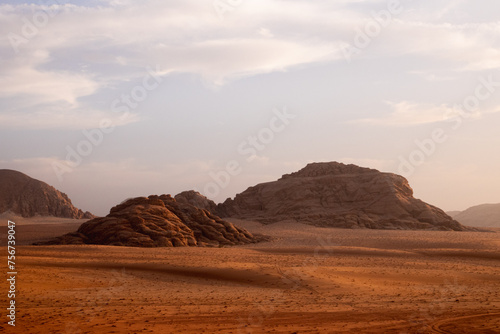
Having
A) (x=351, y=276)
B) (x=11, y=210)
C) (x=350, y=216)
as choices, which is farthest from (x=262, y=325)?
(x=11, y=210)

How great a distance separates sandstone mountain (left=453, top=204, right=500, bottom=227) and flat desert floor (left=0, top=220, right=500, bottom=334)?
101 meters

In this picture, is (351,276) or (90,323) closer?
(90,323)

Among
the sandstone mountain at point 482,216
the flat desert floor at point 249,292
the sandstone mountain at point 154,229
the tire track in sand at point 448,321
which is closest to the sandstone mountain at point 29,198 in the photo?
the sandstone mountain at point 154,229

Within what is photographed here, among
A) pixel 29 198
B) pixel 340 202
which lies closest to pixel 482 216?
pixel 340 202

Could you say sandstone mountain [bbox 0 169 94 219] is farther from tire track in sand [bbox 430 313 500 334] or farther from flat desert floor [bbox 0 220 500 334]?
tire track in sand [bbox 430 313 500 334]

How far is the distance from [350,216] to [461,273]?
3105 centimetres

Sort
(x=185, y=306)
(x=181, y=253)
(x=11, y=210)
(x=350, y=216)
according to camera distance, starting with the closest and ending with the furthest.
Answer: (x=185, y=306)
(x=181, y=253)
(x=350, y=216)
(x=11, y=210)

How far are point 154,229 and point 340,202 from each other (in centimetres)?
2957

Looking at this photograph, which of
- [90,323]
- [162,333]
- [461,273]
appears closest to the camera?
[162,333]

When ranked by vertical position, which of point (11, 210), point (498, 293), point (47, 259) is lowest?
point (498, 293)

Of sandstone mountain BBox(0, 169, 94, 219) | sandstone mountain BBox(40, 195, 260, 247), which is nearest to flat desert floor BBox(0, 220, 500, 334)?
sandstone mountain BBox(40, 195, 260, 247)

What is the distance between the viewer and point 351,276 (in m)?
20.0

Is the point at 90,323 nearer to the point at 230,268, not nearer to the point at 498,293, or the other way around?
the point at 230,268

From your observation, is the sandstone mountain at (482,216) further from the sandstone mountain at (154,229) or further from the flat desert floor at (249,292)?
the flat desert floor at (249,292)
